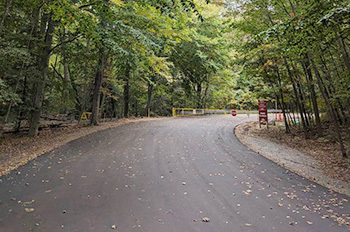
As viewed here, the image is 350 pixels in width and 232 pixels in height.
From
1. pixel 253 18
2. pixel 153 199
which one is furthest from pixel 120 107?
pixel 153 199

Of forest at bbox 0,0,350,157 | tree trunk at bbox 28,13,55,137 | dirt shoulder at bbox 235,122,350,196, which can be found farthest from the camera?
tree trunk at bbox 28,13,55,137

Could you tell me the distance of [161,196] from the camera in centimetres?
405

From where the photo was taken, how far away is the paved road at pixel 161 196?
3199 millimetres

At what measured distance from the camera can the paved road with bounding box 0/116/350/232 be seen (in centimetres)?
320

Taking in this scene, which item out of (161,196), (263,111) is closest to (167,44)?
(263,111)

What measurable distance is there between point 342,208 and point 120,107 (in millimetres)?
23896

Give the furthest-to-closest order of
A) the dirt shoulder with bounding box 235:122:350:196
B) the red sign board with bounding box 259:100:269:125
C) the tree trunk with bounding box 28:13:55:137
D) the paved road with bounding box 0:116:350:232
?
the red sign board with bounding box 259:100:269:125 → the tree trunk with bounding box 28:13:55:137 → the dirt shoulder with bounding box 235:122:350:196 → the paved road with bounding box 0:116:350:232

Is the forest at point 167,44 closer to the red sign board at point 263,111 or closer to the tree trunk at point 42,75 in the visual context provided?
the tree trunk at point 42,75

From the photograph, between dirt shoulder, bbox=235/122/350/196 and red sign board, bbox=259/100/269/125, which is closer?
dirt shoulder, bbox=235/122/350/196

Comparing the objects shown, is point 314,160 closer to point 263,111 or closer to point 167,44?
point 263,111

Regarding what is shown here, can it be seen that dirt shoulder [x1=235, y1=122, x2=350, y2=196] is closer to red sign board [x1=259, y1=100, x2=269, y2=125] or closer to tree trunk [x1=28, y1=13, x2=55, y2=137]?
red sign board [x1=259, y1=100, x2=269, y2=125]

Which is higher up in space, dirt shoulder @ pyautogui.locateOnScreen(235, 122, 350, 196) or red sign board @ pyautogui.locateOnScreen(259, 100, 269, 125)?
red sign board @ pyautogui.locateOnScreen(259, 100, 269, 125)

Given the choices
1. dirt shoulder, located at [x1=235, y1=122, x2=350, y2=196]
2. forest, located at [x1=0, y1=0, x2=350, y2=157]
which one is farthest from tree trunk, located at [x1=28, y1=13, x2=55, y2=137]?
dirt shoulder, located at [x1=235, y1=122, x2=350, y2=196]

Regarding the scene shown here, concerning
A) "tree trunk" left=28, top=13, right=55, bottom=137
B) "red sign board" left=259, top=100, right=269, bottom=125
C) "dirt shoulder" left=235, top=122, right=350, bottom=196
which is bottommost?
"dirt shoulder" left=235, top=122, right=350, bottom=196
